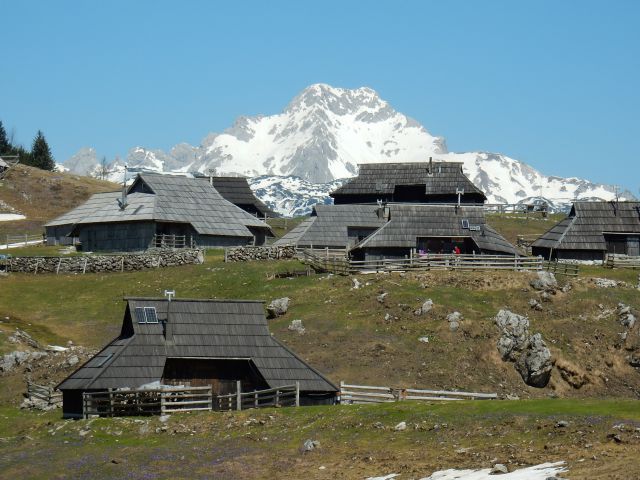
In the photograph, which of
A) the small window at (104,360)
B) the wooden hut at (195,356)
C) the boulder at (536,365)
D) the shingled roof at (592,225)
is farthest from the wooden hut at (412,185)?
the small window at (104,360)

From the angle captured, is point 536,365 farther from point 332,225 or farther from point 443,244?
point 332,225

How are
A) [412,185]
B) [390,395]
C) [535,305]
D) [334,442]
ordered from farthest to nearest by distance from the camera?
A: [412,185]
[535,305]
[390,395]
[334,442]

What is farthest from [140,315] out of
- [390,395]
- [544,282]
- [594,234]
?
[594,234]

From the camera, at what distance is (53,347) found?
67.2 metres

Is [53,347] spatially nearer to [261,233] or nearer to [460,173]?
[261,233]

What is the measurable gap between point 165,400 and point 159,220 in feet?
138

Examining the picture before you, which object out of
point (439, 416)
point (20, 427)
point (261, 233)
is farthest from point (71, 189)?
point (439, 416)

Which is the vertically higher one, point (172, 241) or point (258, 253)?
point (172, 241)

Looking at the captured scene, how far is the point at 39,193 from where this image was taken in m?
143

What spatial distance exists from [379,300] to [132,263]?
70.5 ft

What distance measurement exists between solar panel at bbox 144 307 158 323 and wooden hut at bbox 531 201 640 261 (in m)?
40.3

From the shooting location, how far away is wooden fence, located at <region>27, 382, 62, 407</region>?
186ft

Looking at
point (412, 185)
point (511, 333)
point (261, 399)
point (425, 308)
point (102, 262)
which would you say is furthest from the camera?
point (412, 185)

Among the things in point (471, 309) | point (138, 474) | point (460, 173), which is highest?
point (460, 173)
